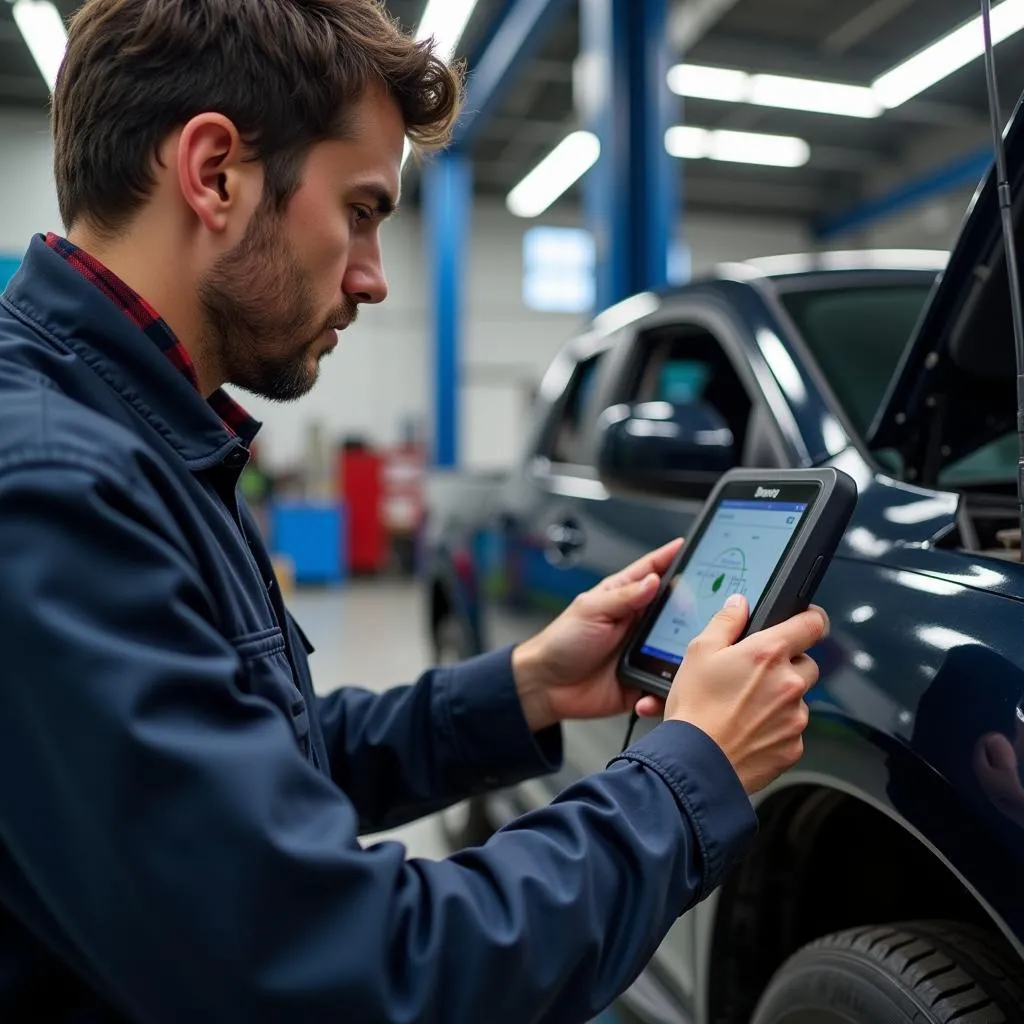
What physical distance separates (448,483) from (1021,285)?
96.0 inches

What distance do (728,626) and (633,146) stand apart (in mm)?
3753

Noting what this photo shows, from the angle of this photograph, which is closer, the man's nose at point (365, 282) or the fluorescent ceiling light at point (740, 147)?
the man's nose at point (365, 282)

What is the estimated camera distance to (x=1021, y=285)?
1175 mm

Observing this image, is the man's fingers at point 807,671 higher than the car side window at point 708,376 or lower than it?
lower

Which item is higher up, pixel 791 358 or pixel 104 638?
pixel 791 358

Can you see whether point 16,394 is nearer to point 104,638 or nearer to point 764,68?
point 104,638

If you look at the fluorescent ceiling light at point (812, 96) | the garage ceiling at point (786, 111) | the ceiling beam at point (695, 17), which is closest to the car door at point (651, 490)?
the garage ceiling at point (786, 111)

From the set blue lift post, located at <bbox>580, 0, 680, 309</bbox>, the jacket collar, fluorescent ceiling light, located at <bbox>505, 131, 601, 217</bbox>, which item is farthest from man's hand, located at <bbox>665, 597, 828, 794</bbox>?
fluorescent ceiling light, located at <bbox>505, 131, 601, 217</bbox>

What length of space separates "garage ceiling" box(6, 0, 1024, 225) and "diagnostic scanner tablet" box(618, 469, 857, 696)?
0.44 meters

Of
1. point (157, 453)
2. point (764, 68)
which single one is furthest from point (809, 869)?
point (764, 68)

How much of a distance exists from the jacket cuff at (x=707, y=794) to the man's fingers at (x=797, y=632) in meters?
0.12

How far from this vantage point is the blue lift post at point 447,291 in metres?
9.06

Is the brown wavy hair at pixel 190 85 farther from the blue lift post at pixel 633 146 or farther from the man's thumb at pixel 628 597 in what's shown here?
the blue lift post at pixel 633 146

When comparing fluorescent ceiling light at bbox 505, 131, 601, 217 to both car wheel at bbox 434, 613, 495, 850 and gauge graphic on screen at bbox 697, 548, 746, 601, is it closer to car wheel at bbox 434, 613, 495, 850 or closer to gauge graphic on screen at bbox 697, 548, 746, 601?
car wheel at bbox 434, 613, 495, 850
